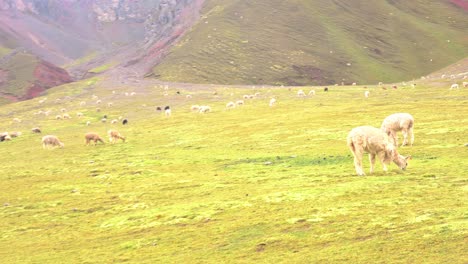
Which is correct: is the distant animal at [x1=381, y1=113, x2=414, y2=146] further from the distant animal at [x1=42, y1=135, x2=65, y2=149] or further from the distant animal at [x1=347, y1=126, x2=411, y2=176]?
the distant animal at [x1=42, y1=135, x2=65, y2=149]

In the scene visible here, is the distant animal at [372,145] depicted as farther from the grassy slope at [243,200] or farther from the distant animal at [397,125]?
the distant animal at [397,125]

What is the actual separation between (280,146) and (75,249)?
26.1 metres

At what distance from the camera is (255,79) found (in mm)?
→ 190000

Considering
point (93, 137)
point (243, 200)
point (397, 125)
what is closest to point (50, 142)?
point (93, 137)

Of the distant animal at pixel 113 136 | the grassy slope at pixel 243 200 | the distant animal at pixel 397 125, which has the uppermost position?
the distant animal at pixel 113 136

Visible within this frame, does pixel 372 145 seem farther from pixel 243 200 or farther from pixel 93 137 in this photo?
pixel 93 137

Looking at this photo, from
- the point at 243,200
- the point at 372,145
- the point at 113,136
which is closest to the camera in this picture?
the point at 243,200

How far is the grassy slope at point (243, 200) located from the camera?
733 inches

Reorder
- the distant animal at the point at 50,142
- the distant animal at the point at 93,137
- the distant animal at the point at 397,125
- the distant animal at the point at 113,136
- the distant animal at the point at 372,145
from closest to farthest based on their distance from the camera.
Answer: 1. the distant animal at the point at 372,145
2. the distant animal at the point at 397,125
3. the distant animal at the point at 113,136
4. the distant animal at the point at 93,137
5. the distant animal at the point at 50,142

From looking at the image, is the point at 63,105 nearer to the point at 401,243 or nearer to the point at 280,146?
the point at 280,146

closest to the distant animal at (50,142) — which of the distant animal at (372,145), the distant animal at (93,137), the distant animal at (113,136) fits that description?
the distant animal at (93,137)

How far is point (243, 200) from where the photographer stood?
1046 inches

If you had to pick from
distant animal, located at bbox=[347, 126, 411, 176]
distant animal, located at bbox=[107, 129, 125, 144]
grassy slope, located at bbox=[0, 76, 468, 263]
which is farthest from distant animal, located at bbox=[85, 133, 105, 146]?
distant animal, located at bbox=[347, 126, 411, 176]

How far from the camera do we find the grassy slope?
18.6 meters
